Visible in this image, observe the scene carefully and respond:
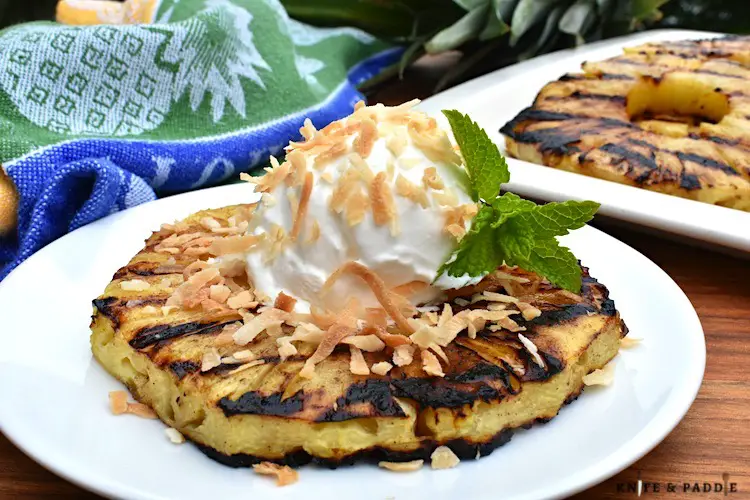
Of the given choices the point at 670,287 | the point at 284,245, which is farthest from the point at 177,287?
the point at 670,287

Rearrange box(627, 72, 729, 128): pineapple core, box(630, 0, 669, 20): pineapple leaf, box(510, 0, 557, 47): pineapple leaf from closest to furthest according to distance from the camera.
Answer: box(627, 72, 729, 128): pineapple core → box(510, 0, 557, 47): pineapple leaf → box(630, 0, 669, 20): pineapple leaf

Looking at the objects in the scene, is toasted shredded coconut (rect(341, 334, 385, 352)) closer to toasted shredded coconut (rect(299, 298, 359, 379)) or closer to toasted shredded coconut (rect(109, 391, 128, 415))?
toasted shredded coconut (rect(299, 298, 359, 379))

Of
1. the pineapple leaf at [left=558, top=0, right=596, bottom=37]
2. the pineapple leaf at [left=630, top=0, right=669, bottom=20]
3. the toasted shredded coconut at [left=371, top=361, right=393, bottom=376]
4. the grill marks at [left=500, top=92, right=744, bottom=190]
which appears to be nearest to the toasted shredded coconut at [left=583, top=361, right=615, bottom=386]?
the toasted shredded coconut at [left=371, top=361, right=393, bottom=376]

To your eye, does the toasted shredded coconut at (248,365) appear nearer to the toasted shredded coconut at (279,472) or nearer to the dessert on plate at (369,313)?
the dessert on plate at (369,313)

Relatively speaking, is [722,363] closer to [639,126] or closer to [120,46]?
[639,126]

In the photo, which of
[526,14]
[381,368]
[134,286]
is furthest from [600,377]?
[526,14]

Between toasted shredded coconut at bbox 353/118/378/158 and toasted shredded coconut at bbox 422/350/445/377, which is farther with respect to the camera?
toasted shredded coconut at bbox 353/118/378/158

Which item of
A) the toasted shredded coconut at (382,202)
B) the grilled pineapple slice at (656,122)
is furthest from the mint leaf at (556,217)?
the grilled pineapple slice at (656,122)
